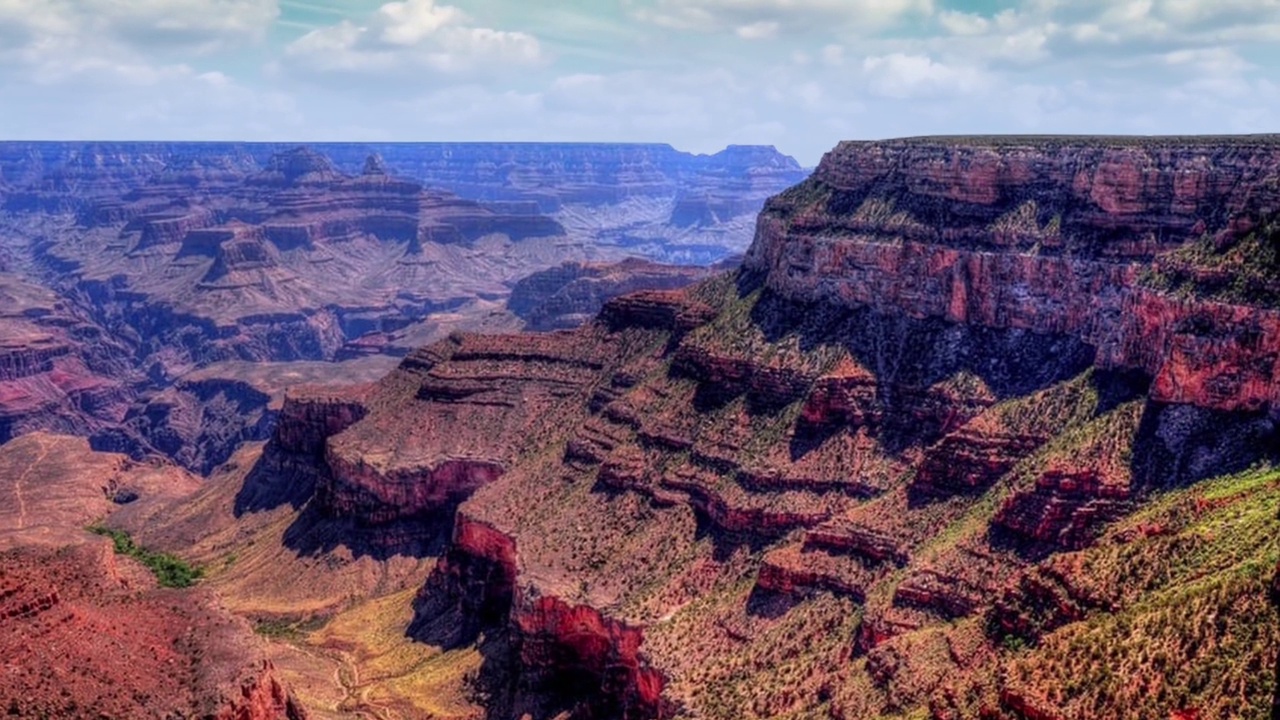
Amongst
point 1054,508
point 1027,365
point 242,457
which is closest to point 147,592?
point 1054,508

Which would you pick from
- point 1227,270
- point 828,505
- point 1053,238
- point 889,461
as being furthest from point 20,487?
point 1227,270

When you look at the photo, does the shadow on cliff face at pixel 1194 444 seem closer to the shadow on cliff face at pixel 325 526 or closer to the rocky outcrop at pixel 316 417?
the shadow on cliff face at pixel 325 526

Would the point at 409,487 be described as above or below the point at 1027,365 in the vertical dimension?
below

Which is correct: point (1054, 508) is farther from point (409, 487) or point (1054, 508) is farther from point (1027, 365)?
point (409, 487)

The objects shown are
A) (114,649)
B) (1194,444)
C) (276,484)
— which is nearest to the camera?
(114,649)

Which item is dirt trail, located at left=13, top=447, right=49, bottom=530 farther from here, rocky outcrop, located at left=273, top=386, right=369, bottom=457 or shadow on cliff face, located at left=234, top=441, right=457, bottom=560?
rocky outcrop, located at left=273, top=386, right=369, bottom=457

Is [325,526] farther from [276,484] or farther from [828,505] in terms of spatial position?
[828,505]

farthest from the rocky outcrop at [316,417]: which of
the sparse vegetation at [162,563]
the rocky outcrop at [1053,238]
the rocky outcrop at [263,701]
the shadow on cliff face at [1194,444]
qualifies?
the shadow on cliff face at [1194,444]
